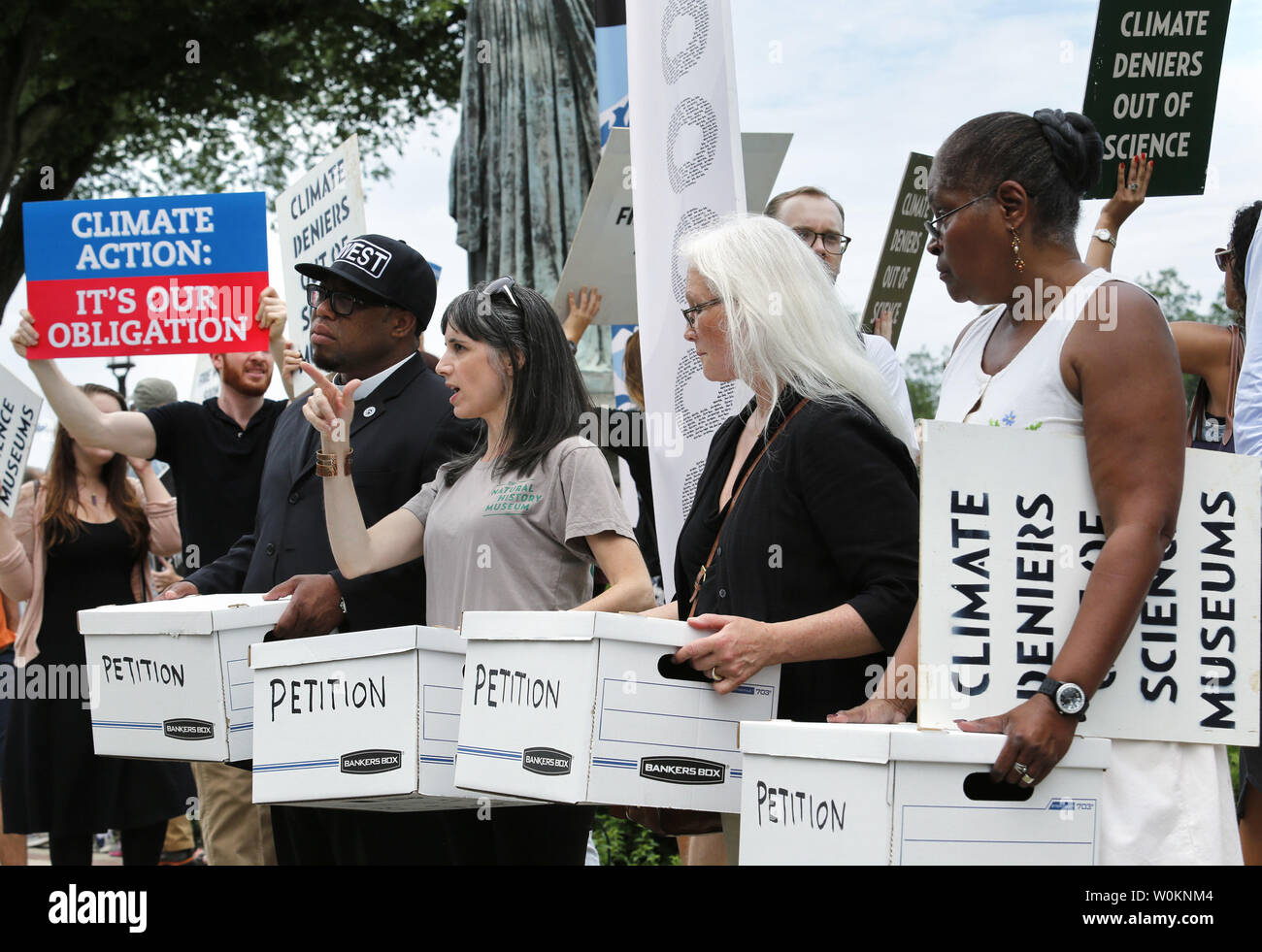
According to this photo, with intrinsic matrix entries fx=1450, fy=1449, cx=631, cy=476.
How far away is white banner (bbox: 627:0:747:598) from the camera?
4.19 meters

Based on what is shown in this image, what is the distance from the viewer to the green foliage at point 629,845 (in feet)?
19.8

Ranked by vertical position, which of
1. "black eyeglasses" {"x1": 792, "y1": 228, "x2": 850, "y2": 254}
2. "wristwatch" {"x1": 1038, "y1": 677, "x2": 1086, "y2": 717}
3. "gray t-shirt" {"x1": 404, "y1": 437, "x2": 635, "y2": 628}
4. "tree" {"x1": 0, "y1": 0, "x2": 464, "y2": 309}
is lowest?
"wristwatch" {"x1": 1038, "y1": 677, "x2": 1086, "y2": 717}

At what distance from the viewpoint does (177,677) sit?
3578 mm

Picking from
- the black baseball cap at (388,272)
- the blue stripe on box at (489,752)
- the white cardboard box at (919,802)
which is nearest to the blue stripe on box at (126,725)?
the blue stripe on box at (489,752)

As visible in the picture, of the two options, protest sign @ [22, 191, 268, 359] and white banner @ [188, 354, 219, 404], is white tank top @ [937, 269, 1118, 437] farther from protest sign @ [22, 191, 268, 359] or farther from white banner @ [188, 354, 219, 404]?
white banner @ [188, 354, 219, 404]

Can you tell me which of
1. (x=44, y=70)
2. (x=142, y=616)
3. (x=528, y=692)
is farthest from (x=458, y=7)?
(x=528, y=692)

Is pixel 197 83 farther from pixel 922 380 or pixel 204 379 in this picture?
pixel 922 380

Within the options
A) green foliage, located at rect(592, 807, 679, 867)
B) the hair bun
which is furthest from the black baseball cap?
green foliage, located at rect(592, 807, 679, 867)

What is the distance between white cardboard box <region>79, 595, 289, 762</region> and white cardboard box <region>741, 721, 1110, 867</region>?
1.77 metres

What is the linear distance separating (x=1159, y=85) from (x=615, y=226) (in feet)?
6.24

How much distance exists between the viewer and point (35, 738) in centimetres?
554

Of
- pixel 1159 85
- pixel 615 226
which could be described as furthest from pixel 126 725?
pixel 1159 85
